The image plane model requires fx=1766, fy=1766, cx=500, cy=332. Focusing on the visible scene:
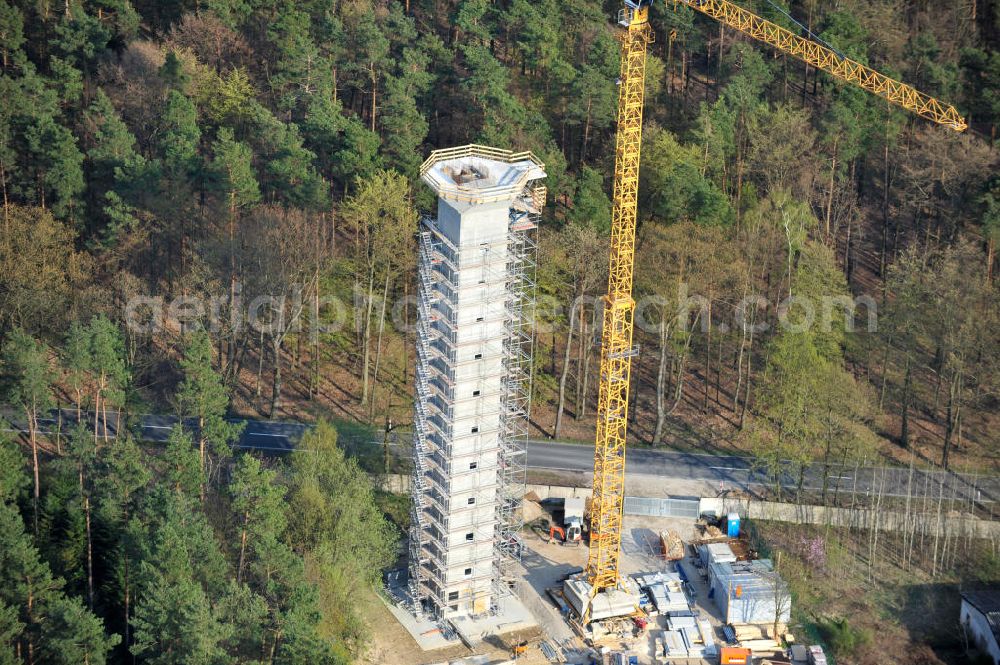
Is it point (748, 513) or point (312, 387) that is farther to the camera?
point (312, 387)

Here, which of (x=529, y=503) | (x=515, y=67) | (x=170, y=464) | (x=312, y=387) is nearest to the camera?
(x=170, y=464)

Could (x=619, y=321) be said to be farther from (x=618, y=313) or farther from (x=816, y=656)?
(x=816, y=656)

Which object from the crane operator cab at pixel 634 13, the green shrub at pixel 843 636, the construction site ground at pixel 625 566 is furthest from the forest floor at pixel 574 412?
the crane operator cab at pixel 634 13

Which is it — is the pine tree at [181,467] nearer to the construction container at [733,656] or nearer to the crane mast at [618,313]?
the crane mast at [618,313]

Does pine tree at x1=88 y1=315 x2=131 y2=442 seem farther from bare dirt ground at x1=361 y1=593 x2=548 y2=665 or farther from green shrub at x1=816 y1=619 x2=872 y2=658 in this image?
green shrub at x1=816 y1=619 x2=872 y2=658

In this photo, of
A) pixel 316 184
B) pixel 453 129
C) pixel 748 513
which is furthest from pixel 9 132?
pixel 748 513

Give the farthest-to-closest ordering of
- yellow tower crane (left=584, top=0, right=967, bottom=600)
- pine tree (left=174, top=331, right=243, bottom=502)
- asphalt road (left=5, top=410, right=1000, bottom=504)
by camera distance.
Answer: asphalt road (left=5, top=410, right=1000, bottom=504) < pine tree (left=174, top=331, right=243, bottom=502) < yellow tower crane (left=584, top=0, right=967, bottom=600)

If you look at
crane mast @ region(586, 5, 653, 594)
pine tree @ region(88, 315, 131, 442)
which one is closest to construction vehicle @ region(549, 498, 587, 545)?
crane mast @ region(586, 5, 653, 594)

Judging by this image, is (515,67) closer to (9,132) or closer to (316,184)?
(316,184)
